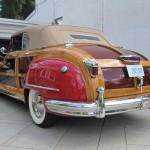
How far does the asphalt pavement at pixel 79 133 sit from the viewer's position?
4.10 m

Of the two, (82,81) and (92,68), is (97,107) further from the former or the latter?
(92,68)

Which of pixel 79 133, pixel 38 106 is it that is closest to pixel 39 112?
pixel 38 106

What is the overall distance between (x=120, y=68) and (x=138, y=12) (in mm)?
5691

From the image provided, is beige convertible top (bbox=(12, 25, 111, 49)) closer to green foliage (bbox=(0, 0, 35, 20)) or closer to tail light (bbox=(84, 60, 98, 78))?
tail light (bbox=(84, 60, 98, 78))

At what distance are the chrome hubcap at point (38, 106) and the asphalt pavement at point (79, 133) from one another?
0.77 feet

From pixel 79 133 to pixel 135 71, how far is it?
4.26ft

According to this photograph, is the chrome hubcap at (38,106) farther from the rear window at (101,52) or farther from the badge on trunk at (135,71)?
the badge on trunk at (135,71)

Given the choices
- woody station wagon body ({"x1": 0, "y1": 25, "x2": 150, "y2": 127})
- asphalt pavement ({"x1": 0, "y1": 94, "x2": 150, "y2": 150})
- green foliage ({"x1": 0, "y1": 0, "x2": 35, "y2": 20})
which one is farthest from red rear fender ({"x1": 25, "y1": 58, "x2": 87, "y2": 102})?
green foliage ({"x1": 0, "y1": 0, "x2": 35, "y2": 20})

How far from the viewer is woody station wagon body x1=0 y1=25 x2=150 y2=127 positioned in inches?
157

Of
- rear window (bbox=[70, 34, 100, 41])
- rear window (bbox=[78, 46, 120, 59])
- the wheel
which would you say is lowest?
the wheel

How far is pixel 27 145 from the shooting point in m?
4.14

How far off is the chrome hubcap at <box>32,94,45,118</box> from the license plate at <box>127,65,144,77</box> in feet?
4.94

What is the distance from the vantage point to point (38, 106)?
495cm

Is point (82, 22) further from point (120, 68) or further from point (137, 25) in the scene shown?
point (120, 68)
